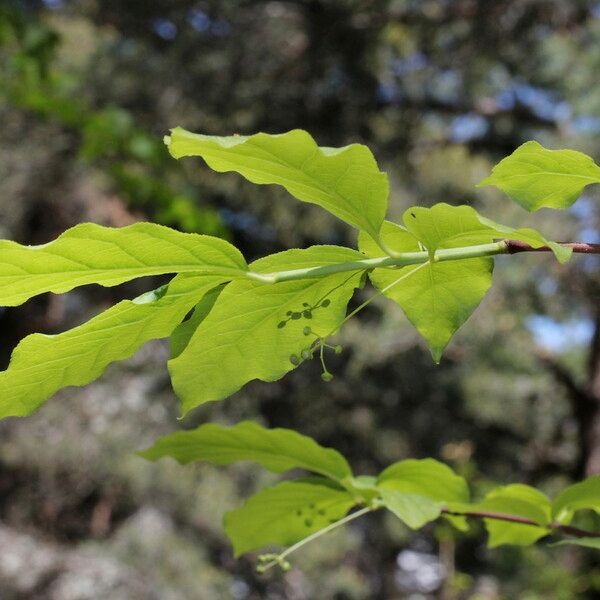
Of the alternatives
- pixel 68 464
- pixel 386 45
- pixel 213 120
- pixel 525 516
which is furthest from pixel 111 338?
pixel 68 464

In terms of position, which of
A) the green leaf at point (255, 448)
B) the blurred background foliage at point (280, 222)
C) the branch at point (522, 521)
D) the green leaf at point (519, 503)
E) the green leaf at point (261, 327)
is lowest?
the blurred background foliage at point (280, 222)

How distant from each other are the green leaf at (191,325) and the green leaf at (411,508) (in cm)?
11

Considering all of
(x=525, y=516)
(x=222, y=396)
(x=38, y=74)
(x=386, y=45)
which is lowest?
(x=386, y=45)

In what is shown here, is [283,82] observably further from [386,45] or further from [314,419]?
[314,419]

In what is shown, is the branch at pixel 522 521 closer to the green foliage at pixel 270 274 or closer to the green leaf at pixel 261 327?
the green foliage at pixel 270 274

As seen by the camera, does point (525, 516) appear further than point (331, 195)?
Yes

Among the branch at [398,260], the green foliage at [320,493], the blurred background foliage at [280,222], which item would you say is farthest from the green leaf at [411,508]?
the blurred background foliage at [280,222]

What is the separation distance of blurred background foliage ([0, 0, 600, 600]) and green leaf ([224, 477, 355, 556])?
3.13 meters

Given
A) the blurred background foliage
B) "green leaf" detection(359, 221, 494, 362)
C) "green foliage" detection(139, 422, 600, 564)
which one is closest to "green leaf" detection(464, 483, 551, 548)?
"green foliage" detection(139, 422, 600, 564)

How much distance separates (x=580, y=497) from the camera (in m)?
0.36

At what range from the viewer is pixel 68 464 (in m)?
4.55

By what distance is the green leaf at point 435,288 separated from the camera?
12.2 inches

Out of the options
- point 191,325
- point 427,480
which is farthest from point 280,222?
point 191,325

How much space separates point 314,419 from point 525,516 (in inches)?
185
